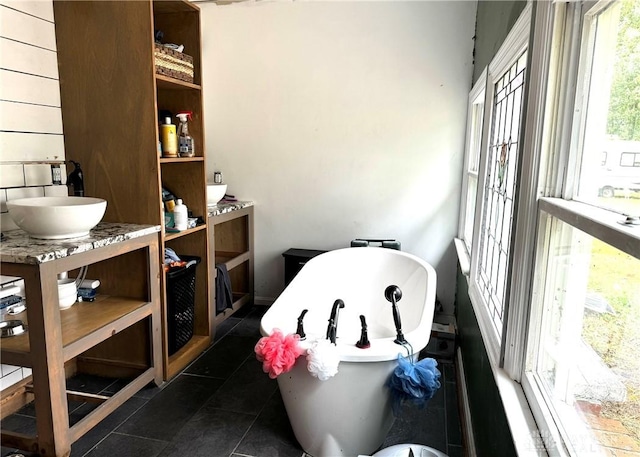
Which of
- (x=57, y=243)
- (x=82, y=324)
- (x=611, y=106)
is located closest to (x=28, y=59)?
(x=57, y=243)

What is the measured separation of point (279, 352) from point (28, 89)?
1802 millimetres

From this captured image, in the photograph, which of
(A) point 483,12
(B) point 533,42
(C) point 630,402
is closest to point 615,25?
(B) point 533,42

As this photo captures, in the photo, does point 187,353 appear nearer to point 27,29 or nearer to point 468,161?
point 27,29

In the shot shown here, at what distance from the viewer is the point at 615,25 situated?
100 cm

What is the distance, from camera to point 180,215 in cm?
261

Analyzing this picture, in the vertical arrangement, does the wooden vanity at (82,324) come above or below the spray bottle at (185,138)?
below

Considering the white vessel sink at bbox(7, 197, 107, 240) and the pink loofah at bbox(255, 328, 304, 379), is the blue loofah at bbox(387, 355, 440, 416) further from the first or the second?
the white vessel sink at bbox(7, 197, 107, 240)

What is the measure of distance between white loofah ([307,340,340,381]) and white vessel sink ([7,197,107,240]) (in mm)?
1155

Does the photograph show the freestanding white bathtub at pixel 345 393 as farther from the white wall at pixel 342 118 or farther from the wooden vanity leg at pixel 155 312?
→ the white wall at pixel 342 118

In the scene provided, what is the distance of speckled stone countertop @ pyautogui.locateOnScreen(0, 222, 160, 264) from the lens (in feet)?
5.50

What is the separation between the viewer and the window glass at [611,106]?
89 cm

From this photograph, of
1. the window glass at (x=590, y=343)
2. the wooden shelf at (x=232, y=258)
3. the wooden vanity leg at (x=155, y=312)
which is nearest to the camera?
the window glass at (x=590, y=343)

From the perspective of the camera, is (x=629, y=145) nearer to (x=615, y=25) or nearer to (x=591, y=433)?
(x=615, y=25)

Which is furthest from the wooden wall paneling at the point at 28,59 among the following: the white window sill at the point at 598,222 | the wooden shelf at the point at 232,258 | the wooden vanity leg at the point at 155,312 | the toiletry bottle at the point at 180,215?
the white window sill at the point at 598,222
